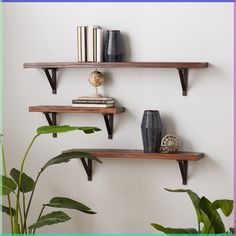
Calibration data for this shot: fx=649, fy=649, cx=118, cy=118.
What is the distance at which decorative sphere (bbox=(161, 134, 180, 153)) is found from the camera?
3.24 m

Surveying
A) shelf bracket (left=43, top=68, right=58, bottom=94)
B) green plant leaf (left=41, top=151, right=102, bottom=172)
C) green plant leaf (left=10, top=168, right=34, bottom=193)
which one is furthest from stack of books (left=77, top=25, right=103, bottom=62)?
green plant leaf (left=10, top=168, right=34, bottom=193)

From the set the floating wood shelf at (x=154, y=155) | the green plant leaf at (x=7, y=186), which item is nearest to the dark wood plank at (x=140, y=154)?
the floating wood shelf at (x=154, y=155)

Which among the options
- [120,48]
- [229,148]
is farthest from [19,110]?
[229,148]

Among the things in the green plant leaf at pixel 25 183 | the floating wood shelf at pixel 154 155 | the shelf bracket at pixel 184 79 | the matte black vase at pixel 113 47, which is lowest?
the green plant leaf at pixel 25 183

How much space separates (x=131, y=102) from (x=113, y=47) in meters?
0.31

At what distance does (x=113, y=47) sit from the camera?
3293mm

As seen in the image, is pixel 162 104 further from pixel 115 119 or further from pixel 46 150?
pixel 46 150

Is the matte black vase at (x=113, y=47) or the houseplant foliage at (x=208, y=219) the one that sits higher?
the matte black vase at (x=113, y=47)

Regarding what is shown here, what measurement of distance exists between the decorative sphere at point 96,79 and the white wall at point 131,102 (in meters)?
0.08

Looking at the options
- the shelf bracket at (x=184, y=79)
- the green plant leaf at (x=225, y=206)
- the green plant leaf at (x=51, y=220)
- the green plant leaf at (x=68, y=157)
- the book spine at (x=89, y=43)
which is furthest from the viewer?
the book spine at (x=89, y=43)

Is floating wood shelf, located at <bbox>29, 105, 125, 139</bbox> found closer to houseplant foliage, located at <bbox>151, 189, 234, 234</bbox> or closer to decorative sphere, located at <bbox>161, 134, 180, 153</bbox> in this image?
decorative sphere, located at <bbox>161, 134, 180, 153</bbox>

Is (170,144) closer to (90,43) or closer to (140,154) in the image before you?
(140,154)

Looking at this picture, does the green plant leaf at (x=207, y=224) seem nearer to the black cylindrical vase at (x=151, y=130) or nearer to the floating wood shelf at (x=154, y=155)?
the floating wood shelf at (x=154, y=155)

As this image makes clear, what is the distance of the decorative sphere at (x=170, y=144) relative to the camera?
10.6ft
